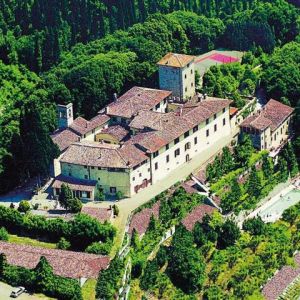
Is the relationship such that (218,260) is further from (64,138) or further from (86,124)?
(86,124)

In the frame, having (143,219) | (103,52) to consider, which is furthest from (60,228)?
(103,52)

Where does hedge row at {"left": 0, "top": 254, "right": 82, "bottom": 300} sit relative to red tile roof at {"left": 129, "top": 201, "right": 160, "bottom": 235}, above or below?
above

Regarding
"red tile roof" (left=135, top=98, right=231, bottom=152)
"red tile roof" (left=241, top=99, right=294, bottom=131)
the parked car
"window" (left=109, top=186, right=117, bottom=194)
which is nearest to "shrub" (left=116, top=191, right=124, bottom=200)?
"window" (left=109, top=186, right=117, bottom=194)

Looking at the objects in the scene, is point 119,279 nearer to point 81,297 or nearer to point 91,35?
point 81,297

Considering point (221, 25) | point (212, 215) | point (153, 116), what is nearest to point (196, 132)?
point (153, 116)

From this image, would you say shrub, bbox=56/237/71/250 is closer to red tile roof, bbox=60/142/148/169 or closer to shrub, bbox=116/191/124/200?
shrub, bbox=116/191/124/200

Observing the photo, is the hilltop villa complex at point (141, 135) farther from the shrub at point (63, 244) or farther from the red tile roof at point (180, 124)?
the shrub at point (63, 244)

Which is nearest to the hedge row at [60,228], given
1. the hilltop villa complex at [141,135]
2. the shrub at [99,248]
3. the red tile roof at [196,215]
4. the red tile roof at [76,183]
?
the shrub at [99,248]
